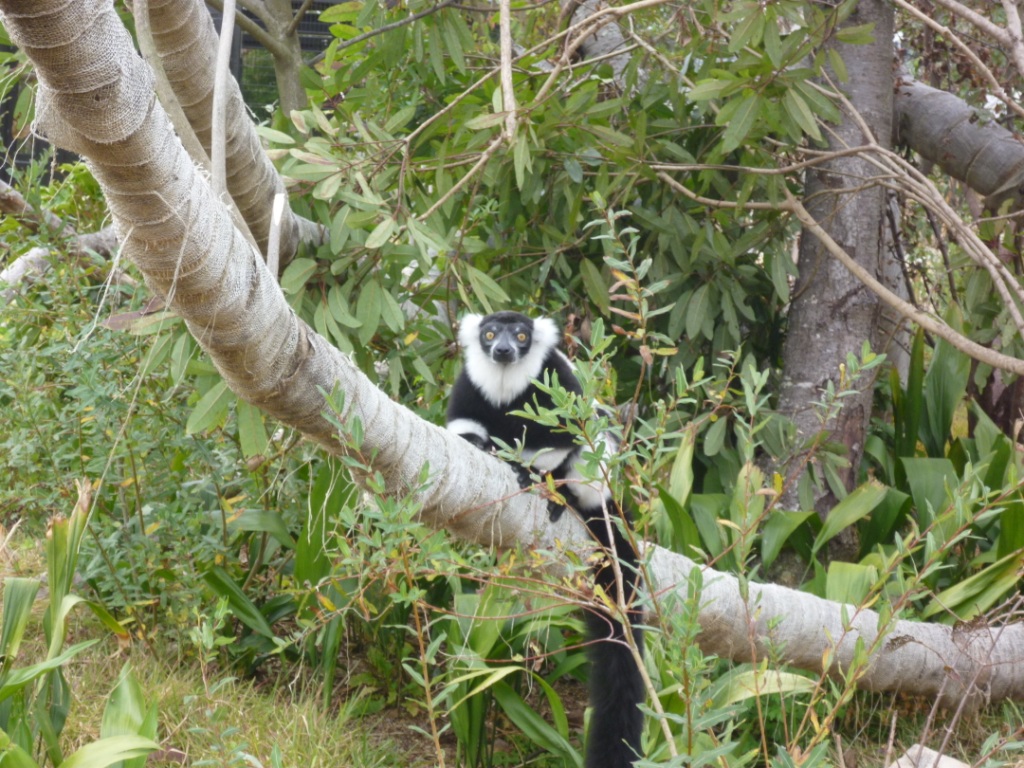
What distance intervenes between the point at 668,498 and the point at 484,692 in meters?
→ 1.06

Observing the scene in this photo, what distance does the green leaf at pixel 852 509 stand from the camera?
437 cm

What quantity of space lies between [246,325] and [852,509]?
3150mm

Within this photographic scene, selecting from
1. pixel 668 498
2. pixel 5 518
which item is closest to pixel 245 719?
pixel 668 498

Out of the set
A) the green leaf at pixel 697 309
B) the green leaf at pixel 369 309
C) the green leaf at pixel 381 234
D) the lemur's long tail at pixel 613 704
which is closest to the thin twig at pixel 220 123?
the green leaf at pixel 381 234

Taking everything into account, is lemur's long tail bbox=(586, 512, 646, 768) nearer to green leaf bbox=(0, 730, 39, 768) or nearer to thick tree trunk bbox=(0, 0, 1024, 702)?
thick tree trunk bbox=(0, 0, 1024, 702)

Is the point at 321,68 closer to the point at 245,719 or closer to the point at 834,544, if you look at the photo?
the point at 245,719

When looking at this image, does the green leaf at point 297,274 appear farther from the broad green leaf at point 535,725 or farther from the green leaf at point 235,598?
the broad green leaf at point 535,725

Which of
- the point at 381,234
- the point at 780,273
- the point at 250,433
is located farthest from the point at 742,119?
the point at 250,433

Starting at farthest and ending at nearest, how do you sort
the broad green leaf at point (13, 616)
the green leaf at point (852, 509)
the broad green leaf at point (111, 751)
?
the green leaf at point (852, 509), the broad green leaf at point (13, 616), the broad green leaf at point (111, 751)

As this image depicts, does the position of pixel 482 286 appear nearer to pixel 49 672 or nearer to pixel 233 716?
pixel 233 716

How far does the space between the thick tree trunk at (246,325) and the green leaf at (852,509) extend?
3.09 ft

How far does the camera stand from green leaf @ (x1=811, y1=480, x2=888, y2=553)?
4371 mm

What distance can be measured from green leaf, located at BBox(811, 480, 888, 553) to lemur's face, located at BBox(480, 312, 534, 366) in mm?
1557

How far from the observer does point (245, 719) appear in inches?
143
